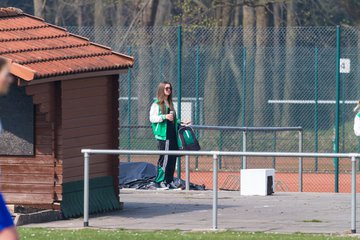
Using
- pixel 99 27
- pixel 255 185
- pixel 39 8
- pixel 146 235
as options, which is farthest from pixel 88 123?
pixel 39 8

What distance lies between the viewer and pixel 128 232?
509 inches

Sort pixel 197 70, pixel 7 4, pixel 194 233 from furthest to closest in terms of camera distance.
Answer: pixel 7 4
pixel 197 70
pixel 194 233

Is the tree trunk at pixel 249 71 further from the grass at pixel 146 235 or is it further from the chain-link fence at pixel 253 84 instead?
the grass at pixel 146 235

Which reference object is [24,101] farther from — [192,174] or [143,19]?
[143,19]

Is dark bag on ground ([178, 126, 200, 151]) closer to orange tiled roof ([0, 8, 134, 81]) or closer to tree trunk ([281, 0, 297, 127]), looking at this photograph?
orange tiled roof ([0, 8, 134, 81])

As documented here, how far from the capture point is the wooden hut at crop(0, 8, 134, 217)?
14.5 meters

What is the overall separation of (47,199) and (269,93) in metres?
10.4

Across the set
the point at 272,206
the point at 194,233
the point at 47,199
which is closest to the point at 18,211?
the point at 47,199

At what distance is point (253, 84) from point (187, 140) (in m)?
5.80

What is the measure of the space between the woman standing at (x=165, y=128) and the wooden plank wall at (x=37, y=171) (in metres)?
3.69

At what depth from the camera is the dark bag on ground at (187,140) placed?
1836cm

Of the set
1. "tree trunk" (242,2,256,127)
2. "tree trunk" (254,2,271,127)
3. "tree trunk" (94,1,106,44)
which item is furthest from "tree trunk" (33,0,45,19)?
"tree trunk" (254,2,271,127)

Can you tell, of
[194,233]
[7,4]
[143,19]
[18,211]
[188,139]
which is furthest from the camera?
[7,4]

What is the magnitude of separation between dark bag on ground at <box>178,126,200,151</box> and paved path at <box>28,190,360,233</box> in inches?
28.7
